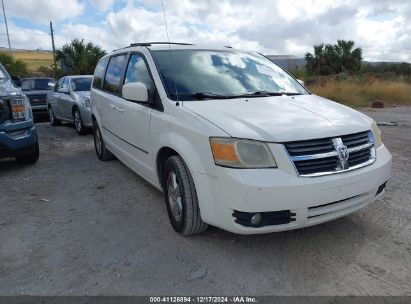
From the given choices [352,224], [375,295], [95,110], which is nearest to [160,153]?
[352,224]

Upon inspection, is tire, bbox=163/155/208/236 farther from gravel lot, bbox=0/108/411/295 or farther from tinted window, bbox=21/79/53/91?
tinted window, bbox=21/79/53/91

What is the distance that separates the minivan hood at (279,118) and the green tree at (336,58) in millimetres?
31635

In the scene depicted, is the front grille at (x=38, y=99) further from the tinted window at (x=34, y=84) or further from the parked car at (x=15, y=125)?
the parked car at (x=15, y=125)

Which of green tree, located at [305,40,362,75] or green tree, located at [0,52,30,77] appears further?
Answer: green tree, located at [305,40,362,75]

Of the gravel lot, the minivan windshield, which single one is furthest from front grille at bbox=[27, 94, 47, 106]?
the minivan windshield

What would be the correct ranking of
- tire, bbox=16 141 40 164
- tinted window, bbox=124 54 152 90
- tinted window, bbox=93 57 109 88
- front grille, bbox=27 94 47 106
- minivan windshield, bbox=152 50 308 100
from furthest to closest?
front grille, bbox=27 94 47 106 → tire, bbox=16 141 40 164 → tinted window, bbox=93 57 109 88 → tinted window, bbox=124 54 152 90 → minivan windshield, bbox=152 50 308 100

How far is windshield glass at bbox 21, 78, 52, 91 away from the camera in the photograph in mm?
13104

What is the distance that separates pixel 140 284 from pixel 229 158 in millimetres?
1081

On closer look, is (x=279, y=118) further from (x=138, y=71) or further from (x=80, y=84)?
(x=80, y=84)

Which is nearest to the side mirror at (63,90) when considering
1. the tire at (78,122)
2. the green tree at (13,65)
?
the tire at (78,122)

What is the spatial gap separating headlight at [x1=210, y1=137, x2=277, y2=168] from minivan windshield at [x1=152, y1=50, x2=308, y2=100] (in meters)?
0.90

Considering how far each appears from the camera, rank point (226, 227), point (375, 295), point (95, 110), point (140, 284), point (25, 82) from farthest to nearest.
A: point (25, 82), point (95, 110), point (226, 227), point (140, 284), point (375, 295)

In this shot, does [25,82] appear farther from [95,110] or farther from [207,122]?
[207,122]

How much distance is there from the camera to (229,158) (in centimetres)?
284
